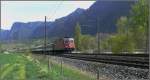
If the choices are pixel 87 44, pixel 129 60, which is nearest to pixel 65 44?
pixel 129 60

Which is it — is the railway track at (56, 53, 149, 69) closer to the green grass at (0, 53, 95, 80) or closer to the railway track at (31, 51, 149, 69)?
the railway track at (31, 51, 149, 69)

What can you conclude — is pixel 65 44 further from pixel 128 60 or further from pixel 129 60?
pixel 129 60

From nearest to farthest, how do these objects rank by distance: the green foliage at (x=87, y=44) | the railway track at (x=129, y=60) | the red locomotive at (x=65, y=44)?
the railway track at (x=129, y=60)
the red locomotive at (x=65, y=44)
the green foliage at (x=87, y=44)

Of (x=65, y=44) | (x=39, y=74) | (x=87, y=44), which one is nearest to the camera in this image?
(x=39, y=74)

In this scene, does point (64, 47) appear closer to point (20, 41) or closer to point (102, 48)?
point (102, 48)

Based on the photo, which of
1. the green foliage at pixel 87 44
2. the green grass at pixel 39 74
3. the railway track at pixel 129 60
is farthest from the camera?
the green foliage at pixel 87 44

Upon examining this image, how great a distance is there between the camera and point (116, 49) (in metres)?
81.1

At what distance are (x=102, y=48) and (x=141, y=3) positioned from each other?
44077mm

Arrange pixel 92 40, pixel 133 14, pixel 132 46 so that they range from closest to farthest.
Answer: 1. pixel 133 14
2. pixel 132 46
3. pixel 92 40

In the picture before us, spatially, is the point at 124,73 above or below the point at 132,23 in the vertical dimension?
below

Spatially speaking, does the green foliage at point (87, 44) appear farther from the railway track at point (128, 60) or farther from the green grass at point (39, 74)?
the green grass at point (39, 74)

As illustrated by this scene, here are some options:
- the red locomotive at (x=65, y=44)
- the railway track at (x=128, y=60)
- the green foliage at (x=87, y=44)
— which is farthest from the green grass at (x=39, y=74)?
the green foliage at (x=87, y=44)

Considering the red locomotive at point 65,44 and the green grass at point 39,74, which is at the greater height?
the red locomotive at point 65,44

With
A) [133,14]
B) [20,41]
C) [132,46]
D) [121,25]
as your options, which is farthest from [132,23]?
[20,41]
